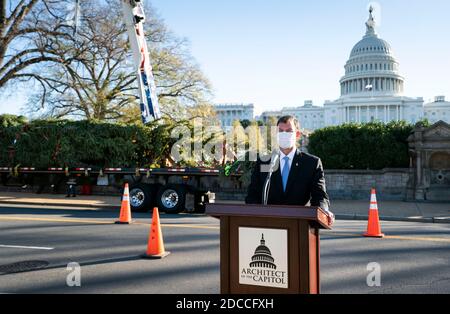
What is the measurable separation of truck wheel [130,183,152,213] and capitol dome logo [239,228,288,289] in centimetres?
1045

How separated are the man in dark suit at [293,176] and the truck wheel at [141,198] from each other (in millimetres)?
9846

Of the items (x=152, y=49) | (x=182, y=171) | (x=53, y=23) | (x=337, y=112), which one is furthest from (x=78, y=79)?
(x=337, y=112)

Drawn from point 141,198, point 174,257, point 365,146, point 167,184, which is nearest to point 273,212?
point 174,257

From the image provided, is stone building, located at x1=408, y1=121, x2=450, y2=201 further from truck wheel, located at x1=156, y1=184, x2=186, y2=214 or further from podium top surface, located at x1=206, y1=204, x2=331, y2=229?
podium top surface, located at x1=206, y1=204, x2=331, y2=229

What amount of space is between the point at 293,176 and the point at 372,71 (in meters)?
123

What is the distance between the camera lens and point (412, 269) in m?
6.19

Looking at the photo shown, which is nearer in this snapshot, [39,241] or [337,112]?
[39,241]

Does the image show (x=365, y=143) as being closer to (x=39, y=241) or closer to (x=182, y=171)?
(x=182, y=171)

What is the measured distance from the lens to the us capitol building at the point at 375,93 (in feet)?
382

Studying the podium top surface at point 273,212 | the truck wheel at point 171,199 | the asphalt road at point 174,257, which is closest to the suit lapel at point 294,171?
the podium top surface at point 273,212

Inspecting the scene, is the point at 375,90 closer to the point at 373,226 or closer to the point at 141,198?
the point at 141,198

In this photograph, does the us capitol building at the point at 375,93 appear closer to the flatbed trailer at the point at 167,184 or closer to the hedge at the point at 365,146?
the hedge at the point at 365,146

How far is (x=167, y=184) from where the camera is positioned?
1338cm
